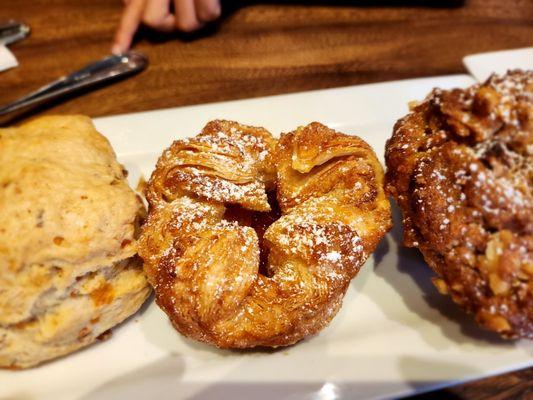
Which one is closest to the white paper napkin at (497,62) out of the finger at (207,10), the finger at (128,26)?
the finger at (207,10)

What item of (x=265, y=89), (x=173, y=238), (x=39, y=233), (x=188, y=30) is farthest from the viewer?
(x=188, y=30)

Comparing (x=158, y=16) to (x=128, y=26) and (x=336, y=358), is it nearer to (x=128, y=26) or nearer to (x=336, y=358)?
(x=128, y=26)

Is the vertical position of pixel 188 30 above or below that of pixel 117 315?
above

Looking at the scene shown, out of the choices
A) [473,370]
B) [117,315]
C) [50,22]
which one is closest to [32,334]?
[117,315]

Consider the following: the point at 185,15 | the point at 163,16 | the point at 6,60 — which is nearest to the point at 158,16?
the point at 163,16

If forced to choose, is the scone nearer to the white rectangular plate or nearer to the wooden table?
the white rectangular plate

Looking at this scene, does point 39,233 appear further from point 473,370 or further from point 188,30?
point 188,30

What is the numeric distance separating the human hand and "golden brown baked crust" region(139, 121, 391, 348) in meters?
1.27

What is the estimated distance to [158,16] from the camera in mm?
2539

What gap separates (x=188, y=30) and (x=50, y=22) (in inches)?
30.7

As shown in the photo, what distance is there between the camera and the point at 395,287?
4.95ft

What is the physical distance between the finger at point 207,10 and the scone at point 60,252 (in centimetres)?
145

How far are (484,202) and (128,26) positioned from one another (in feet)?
6.76

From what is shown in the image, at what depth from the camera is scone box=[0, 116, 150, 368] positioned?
1213 millimetres
